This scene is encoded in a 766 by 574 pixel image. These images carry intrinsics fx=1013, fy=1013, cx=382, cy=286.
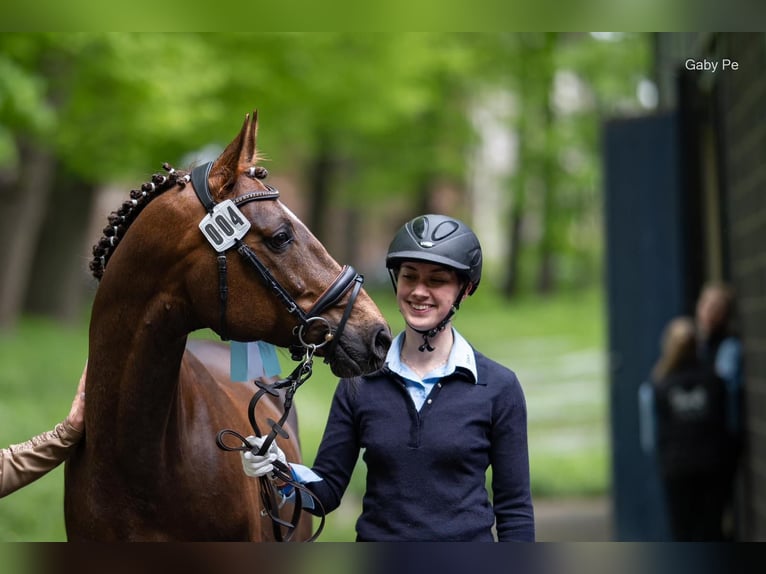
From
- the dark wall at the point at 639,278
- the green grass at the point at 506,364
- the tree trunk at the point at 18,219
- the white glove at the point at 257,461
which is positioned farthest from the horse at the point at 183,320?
the tree trunk at the point at 18,219

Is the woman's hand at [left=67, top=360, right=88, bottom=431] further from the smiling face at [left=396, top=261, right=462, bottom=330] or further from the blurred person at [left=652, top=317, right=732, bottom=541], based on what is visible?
the blurred person at [left=652, top=317, right=732, bottom=541]

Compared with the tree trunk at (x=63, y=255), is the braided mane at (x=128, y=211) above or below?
below

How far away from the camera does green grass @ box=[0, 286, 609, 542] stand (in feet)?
20.9

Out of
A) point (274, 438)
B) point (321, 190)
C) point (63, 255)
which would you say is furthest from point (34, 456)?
point (321, 190)

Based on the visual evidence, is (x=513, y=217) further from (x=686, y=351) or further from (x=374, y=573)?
(x=374, y=573)

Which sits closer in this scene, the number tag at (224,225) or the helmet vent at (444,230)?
the number tag at (224,225)

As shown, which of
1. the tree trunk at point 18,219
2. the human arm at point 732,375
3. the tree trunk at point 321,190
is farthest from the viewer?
the tree trunk at point 321,190

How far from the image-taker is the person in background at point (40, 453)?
2.64 meters

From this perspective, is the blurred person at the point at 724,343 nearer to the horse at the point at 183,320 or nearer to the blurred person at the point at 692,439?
the blurred person at the point at 692,439

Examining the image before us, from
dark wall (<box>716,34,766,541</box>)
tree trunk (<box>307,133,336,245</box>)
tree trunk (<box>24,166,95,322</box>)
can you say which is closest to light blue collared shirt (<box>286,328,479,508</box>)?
dark wall (<box>716,34,766,541</box>)

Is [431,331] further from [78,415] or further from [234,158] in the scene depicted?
[78,415]

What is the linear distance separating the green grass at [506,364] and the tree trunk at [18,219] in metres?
0.48

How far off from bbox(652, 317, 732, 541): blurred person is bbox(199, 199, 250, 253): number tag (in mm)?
4238

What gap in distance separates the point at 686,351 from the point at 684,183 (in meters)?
1.46
